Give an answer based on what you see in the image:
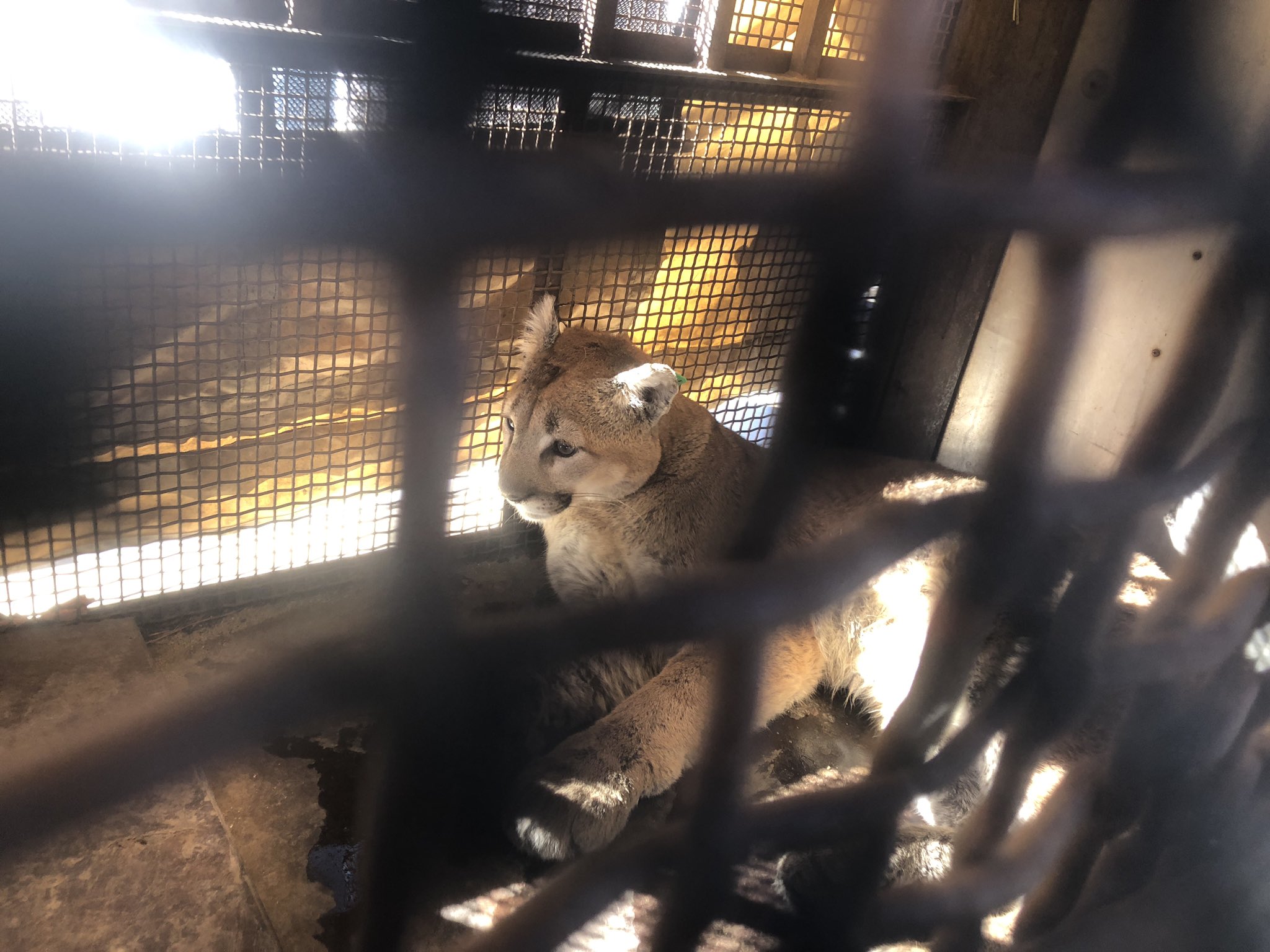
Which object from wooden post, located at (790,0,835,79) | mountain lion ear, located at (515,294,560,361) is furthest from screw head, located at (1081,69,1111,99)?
mountain lion ear, located at (515,294,560,361)

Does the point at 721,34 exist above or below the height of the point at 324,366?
above

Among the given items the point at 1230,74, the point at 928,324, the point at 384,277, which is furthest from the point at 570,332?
the point at 384,277

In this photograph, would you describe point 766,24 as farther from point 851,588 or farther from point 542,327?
point 851,588

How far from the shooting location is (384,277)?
0.63 meters

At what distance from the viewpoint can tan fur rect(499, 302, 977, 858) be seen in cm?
216

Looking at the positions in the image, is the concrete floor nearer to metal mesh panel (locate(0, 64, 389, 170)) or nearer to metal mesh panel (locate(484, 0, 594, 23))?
metal mesh panel (locate(0, 64, 389, 170))

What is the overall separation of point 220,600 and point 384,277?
87.4 inches

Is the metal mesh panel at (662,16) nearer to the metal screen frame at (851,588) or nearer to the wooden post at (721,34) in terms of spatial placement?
the wooden post at (721,34)

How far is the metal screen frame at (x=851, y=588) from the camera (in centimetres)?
52

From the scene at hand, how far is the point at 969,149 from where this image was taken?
105 inches

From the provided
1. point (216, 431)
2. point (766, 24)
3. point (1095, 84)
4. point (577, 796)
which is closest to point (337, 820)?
point (577, 796)

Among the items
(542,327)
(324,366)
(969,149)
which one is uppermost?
(969,149)

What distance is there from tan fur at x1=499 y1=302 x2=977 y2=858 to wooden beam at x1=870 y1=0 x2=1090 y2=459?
0.35m

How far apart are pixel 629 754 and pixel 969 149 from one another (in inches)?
79.0
